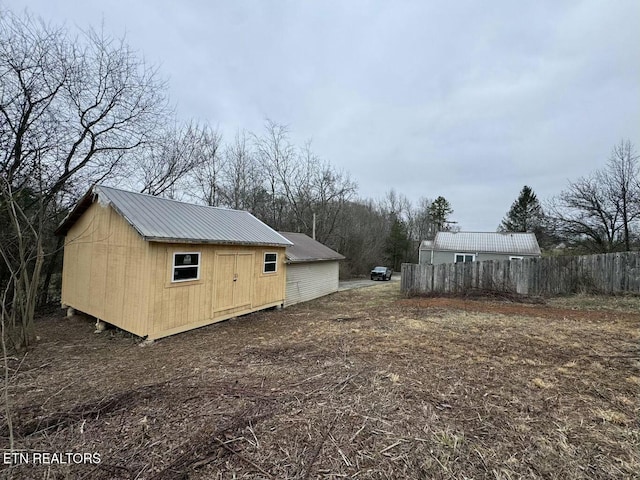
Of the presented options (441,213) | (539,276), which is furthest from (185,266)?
(441,213)

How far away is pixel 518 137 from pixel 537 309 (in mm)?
10389

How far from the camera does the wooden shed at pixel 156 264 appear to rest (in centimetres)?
614

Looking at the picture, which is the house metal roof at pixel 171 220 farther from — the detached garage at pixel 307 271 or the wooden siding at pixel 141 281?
the detached garage at pixel 307 271

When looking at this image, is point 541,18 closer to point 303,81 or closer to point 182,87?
point 303,81

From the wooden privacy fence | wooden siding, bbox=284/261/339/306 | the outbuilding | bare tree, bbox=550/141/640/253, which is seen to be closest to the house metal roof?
wooden siding, bbox=284/261/339/306

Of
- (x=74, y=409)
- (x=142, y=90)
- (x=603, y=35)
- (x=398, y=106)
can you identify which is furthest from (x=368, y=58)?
(x=74, y=409)

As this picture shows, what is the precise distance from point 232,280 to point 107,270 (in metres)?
2.99

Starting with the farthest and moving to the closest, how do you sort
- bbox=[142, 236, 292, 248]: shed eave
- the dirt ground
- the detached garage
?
the detached garage
bbox=[142, 236, 292, 248]: shed eave
the dirt ground

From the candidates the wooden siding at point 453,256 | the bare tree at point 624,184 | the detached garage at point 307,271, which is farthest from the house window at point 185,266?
the bare tree at point 624,184

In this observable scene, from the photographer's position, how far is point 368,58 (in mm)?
10867

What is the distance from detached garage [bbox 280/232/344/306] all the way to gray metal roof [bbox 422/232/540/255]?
1151 cm

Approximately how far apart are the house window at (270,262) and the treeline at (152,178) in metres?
5.49

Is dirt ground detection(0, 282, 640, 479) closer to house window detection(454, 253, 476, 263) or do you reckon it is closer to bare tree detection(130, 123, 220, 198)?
bare tree detection(130, 123, 220, 198)

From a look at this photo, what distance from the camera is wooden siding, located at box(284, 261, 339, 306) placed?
12.0 m
